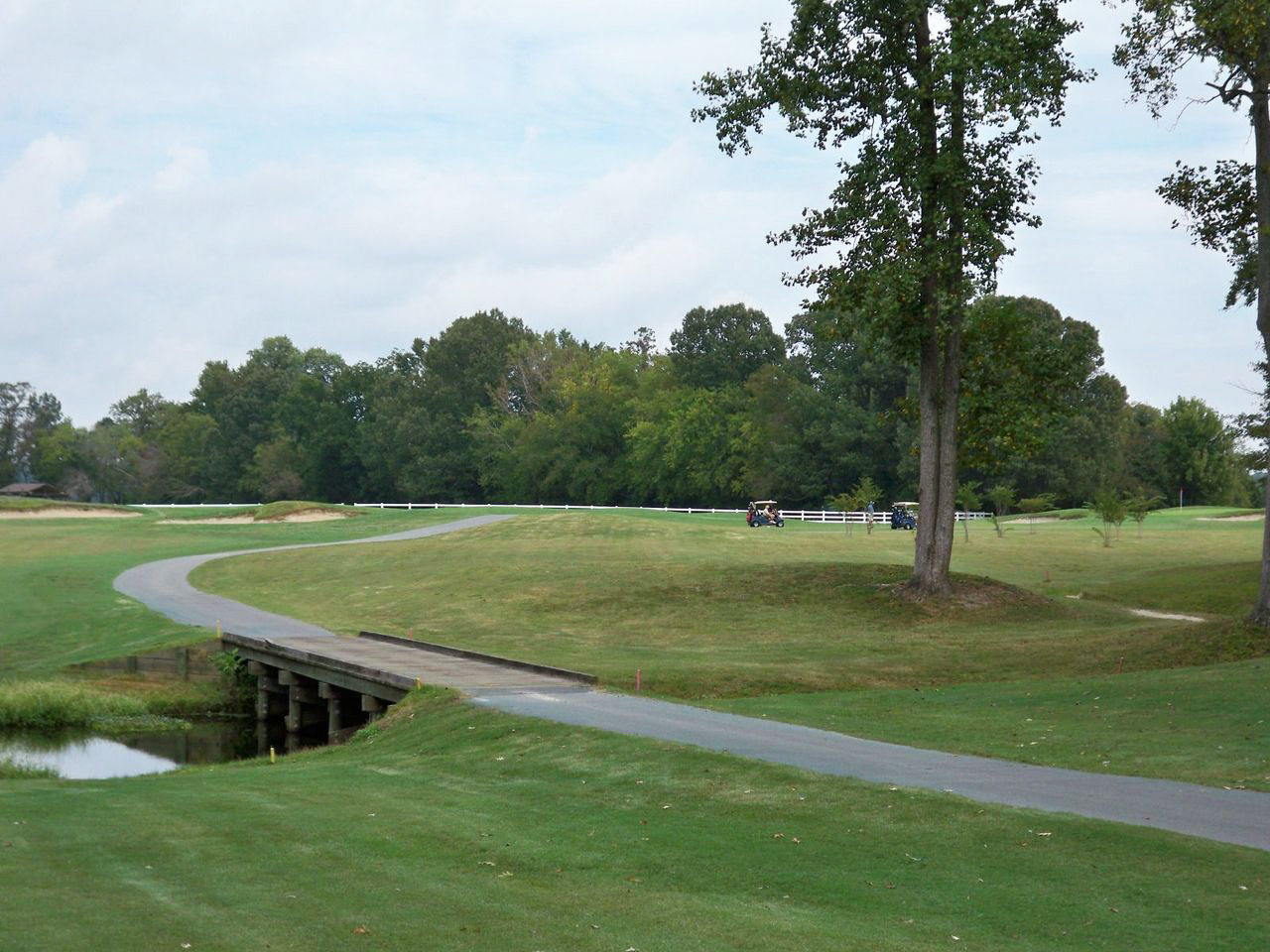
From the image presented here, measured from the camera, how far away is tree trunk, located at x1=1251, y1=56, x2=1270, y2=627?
21062 millimetres

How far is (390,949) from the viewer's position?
23.2 ft

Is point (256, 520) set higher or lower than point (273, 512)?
lower

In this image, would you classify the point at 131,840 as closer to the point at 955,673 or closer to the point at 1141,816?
the point at 1141,816

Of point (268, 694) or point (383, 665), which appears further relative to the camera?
point (268, 694)

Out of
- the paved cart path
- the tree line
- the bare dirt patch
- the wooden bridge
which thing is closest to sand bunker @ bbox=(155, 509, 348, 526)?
the tree line

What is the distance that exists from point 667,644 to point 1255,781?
51.6 feet

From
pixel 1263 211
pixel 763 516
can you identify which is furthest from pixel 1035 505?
pixel 1263 211

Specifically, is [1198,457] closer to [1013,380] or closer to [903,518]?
[903,518]

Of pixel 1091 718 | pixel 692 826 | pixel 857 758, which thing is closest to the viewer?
pixel 692 826

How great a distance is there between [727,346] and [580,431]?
14.2m

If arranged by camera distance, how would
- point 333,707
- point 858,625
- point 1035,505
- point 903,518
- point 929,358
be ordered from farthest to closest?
point 1035,505 < point 903,518 < point 929,358 < point 858,625 < point 333,707

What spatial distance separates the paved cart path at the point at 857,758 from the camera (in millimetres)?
10555

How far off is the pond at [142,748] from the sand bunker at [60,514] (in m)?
57.4

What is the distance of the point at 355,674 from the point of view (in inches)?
848
